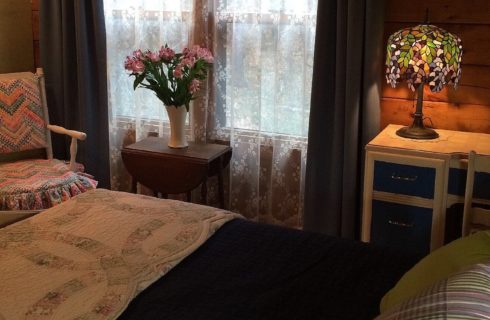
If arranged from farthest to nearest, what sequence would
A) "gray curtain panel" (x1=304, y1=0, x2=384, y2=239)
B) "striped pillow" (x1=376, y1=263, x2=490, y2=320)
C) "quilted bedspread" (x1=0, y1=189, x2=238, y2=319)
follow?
"gray curtain panel" (x1=304, y1=0, x2=384, y2=239)
"quilted bedspread" (x1=0, y1=189, x2=238, y2=319)
"striped pillow" (x1=376, y1=263, x2=490, y2=320)

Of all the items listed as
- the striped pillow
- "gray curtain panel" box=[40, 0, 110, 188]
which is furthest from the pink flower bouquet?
the striped pillow

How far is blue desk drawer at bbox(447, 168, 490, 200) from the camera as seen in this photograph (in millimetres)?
2299

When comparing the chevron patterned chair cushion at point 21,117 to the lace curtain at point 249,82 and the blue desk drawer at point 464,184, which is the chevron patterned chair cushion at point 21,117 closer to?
the lace curtain at point 249,82

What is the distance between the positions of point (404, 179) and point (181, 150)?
47.2 inches

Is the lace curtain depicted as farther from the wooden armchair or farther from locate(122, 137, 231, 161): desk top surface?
the wooden armchair

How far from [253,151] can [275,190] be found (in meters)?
0.25

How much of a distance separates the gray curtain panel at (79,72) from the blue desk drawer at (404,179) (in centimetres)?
178

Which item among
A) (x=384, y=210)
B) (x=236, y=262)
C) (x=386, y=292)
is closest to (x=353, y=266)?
(x=386, y=292)

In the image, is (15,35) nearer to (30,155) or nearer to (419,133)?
(30,155)

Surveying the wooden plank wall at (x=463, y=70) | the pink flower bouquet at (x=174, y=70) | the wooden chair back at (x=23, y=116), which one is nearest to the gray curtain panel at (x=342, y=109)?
the wooden plank wall at (x=463, y=70)

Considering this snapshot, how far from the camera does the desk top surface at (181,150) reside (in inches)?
120

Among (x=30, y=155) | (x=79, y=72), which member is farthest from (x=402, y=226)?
(x=30, y=155)

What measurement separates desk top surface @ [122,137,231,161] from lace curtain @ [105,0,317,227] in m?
0.15

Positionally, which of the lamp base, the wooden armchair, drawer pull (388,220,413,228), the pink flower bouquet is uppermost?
the pink flower bouquet
